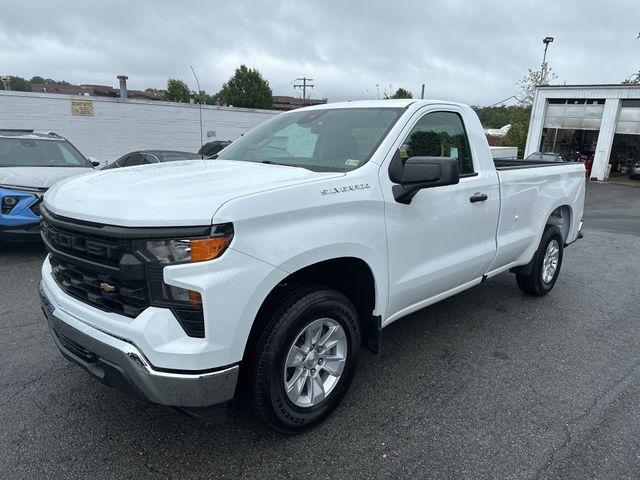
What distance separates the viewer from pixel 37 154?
289 inches

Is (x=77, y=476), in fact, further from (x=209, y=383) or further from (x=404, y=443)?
(x=404, y=443)

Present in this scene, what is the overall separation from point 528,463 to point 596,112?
88.4 feet

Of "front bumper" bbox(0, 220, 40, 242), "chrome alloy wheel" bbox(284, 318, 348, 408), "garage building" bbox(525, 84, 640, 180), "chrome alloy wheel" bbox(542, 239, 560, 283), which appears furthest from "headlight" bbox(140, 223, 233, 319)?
"garage building" bbox(525, 84, 640, 180)

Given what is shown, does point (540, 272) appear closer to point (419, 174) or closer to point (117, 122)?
point (419, 174)

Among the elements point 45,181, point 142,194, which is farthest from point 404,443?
point 45,181

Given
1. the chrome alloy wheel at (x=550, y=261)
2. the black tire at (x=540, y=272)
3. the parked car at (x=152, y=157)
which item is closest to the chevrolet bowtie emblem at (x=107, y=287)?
the black tire at (x=540, y=272)

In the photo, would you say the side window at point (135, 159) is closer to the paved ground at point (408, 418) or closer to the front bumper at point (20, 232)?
the front bumper at point (20, 232)

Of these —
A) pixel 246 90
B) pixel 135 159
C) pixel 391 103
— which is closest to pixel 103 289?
pixel 391 103

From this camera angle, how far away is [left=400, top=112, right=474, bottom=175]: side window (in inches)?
129

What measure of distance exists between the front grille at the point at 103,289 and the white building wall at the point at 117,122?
16127mm

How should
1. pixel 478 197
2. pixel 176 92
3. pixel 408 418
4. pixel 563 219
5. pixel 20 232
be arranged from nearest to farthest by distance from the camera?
pixel 408 418
pixel 478 197
pixel 563 219
pixel 20 232
pixel 176 92

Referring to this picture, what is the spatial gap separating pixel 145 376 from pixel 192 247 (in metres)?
0.63

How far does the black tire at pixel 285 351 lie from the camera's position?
2391 millimetres

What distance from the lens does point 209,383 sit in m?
2.15
